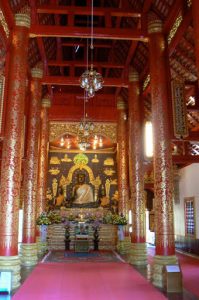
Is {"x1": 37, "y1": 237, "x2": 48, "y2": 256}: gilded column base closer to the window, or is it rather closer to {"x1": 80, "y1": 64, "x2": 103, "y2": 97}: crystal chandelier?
the window

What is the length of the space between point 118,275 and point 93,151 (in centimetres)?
944

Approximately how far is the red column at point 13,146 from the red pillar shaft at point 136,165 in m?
4.19

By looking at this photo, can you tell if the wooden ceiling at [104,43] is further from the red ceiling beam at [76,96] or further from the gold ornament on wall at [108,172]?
the gold ornament on wall at [108,172]

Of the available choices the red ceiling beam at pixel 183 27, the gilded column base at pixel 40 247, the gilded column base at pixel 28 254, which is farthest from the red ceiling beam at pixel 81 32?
the gilded column base at pixel 40 247

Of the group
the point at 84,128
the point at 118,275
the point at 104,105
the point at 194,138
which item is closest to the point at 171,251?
the point at 118,275

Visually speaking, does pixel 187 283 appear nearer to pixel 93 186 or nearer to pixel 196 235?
pixel 196 235

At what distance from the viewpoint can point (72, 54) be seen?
14297 millimetres

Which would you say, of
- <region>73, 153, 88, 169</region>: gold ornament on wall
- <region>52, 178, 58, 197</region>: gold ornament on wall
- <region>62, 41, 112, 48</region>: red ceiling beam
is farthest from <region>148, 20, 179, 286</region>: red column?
<region>52, 178, 58, 197</region>: gold ornament on wall

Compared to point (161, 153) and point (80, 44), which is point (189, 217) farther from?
point (80, 44)

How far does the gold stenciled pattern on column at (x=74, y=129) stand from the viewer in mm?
14492

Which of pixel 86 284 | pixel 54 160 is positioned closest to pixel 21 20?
pixel 86 284

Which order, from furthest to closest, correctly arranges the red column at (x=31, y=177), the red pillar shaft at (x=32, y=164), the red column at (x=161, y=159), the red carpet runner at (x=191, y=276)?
the red pillar shaft at (x=32, y=164) → the red column at (x=31, y=177) → the red column at (x=161, y=159) → the red carpet runner at (x=191, y=276)

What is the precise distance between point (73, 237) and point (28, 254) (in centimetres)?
504

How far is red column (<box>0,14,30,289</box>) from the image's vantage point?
6.47 m
